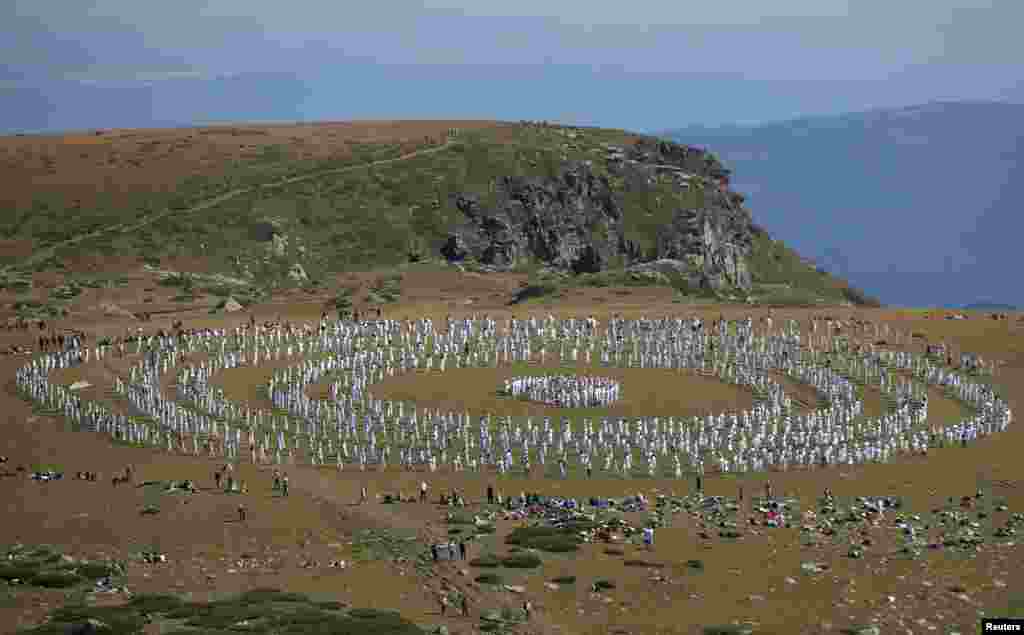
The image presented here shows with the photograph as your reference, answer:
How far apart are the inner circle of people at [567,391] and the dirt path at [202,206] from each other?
82187mm

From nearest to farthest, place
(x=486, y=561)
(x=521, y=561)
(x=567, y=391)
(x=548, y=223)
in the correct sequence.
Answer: (x=521, y=561), (x=486, y=561), (x=567, y=391), (x=548, y=223)

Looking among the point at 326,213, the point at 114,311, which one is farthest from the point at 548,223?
the point at 114,311

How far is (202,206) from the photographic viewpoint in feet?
537

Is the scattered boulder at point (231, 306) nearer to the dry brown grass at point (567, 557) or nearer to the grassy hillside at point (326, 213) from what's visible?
the grassy hillside at point (326, 213)

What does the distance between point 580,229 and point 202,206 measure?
49169 mm

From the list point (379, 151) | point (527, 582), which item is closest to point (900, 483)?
point (527, 582)

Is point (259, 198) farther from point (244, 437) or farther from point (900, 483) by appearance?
point (900, 483)

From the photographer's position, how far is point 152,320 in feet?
360

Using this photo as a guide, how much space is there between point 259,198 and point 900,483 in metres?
119

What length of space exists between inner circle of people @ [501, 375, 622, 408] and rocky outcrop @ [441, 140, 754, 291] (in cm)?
8508

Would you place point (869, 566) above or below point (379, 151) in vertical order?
below

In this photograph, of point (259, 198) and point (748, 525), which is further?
point (259, 198)

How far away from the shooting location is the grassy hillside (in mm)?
149875

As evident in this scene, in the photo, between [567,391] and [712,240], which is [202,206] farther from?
[567,391]
